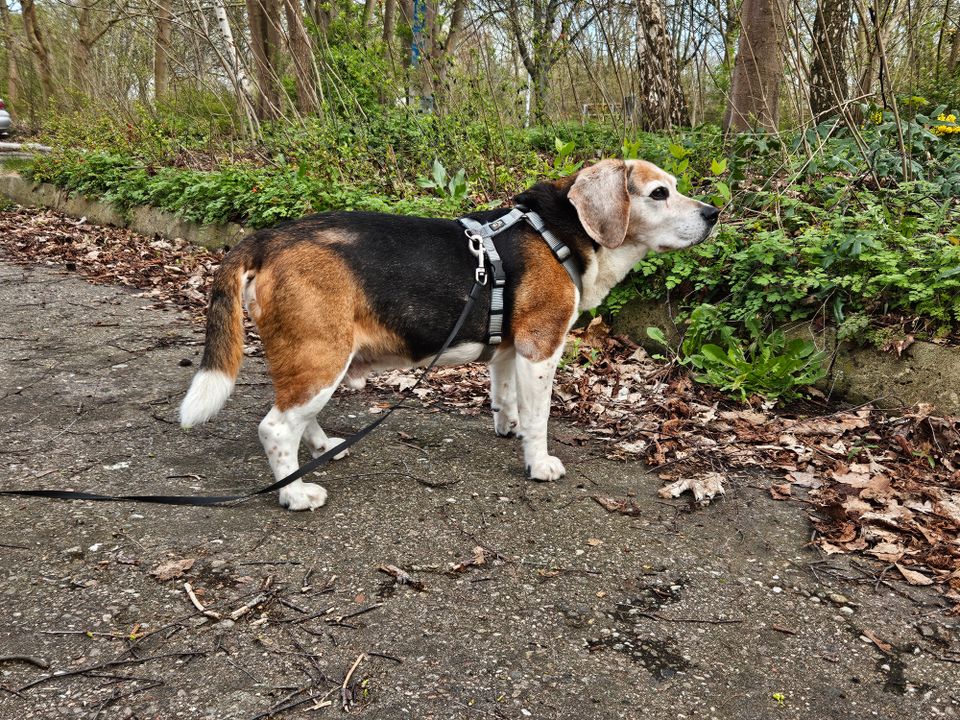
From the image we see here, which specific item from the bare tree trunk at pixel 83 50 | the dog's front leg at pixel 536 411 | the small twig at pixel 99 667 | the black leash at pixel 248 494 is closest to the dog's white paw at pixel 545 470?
the dog's front leg at pixel 536 411

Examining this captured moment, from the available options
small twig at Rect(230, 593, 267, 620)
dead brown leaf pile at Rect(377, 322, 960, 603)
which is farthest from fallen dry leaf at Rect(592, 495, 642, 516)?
small twig at Rect(230, 593, 267, 620)

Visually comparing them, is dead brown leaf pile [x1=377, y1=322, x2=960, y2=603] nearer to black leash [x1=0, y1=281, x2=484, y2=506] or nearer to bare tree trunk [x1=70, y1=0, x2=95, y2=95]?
black leash [x1=0, y1=281, x2=484, y2=506]

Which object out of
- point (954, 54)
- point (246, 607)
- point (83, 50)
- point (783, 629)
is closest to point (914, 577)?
point (783, 629)

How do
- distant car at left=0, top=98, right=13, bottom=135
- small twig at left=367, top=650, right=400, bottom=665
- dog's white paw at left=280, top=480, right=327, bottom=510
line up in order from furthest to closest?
1. distant car at left=0, top=98, right=13, bottom=135
2. dog's white paw at left=280, top=480, right=327, bottom=510
3. small twig at left=367, top=650, right=400, bottom=665

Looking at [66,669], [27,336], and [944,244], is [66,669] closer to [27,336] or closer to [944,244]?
[27,336]

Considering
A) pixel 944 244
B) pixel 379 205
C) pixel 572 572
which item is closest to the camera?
pixel 572 572

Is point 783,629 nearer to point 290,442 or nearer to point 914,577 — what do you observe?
point 914,577

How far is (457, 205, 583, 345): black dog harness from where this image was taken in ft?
13.1

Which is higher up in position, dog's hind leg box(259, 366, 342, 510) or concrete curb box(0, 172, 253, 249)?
concrete curb box(0, 172, 253, 249)

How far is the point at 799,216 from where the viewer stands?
19.8 feet

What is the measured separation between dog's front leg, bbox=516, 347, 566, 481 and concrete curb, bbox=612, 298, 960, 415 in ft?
7.22

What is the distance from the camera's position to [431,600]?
307cm

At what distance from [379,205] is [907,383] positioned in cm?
525

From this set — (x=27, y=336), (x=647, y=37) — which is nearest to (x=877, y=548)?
(x=27, y=336)
